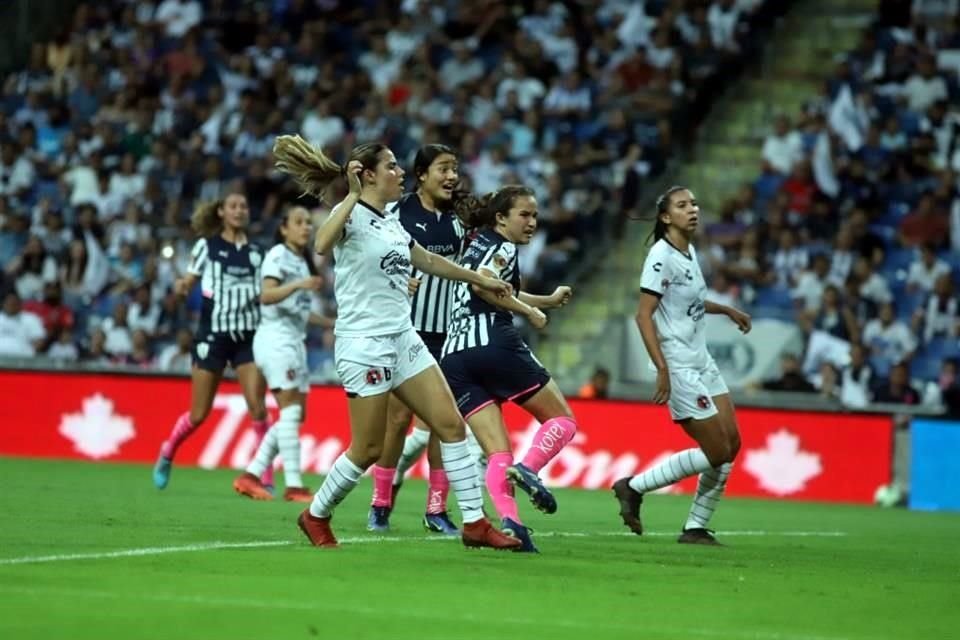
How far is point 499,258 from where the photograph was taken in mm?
11570

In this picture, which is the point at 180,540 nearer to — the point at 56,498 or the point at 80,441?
the point at 56,498

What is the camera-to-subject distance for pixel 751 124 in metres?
26.7

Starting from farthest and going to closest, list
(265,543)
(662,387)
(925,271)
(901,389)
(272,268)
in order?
(925,271)
(901,389)
(272,268)
(662,387)
(265,543)

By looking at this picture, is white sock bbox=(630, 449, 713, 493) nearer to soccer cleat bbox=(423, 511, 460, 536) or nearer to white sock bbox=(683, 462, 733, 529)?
white sock bbox=(683, 462, 733, 529)

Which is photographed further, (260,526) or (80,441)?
(80,441)

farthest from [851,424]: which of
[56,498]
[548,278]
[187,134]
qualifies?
[187,134]

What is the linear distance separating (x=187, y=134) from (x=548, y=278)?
298 inches

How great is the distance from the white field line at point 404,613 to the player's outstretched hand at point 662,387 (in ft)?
13.6

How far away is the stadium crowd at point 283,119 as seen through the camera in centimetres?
2548

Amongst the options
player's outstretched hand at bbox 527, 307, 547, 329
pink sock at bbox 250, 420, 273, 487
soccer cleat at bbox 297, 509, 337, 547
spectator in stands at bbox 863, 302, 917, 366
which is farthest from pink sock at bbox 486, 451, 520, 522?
spectator in stands at bbox 863, 302, 917, 366

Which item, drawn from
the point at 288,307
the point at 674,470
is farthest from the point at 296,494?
the point at 674,470

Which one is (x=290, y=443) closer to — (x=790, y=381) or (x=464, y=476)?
(x=464, y=476)

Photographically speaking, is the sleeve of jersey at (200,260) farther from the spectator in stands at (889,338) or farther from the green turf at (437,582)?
the spectator in stands at (889,338)

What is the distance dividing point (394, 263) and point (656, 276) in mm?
2350
